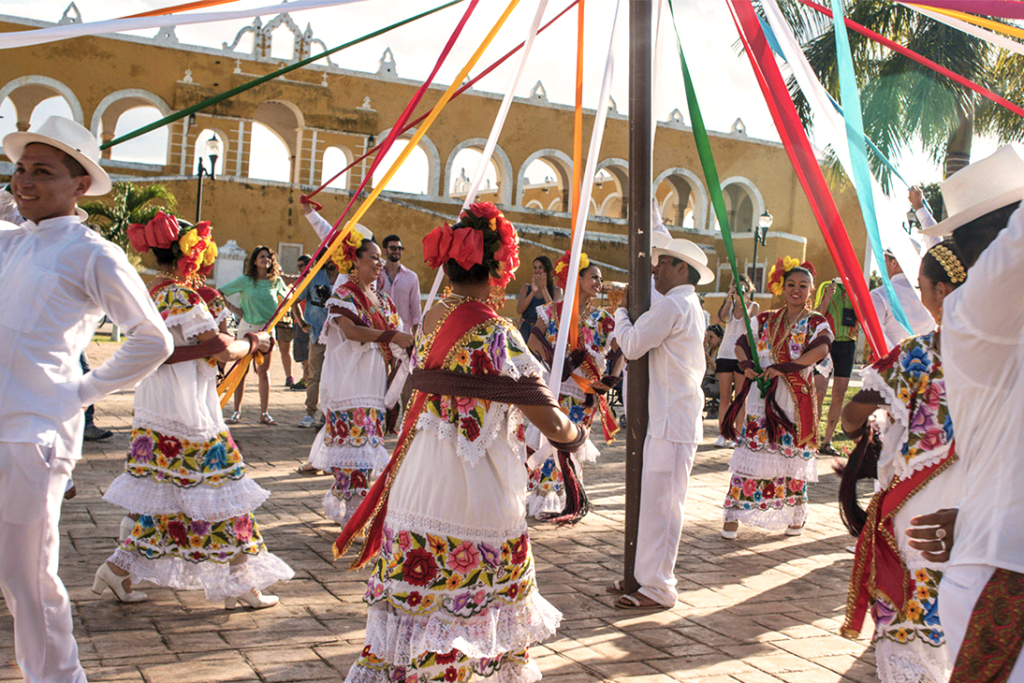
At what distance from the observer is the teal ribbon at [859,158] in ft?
10.7

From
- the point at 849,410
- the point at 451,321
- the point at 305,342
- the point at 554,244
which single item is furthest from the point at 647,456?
the point at 554,244

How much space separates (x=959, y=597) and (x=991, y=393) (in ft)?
1.53

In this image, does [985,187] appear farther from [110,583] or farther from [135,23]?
[110,583]

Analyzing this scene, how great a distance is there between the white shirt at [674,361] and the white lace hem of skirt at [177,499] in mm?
2253

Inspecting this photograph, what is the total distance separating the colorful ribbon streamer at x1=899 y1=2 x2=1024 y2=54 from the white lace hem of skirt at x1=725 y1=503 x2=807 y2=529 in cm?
371

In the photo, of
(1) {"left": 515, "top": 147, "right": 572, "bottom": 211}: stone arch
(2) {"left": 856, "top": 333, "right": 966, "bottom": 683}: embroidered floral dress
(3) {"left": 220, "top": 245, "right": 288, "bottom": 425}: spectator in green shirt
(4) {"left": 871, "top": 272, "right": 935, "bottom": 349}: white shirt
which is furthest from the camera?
(1) {"left": 515, "top": 147, "right": 572, "bottom": 211}: stone arch

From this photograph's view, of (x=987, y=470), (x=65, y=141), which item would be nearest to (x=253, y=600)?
(x=65, y=141)

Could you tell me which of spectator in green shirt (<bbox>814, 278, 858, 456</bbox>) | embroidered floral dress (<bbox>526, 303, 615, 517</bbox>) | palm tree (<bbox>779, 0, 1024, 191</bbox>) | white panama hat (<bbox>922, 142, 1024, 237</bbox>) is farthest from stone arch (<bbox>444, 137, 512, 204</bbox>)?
white panama hat (<bbox>922, 142, 1024, 237</bbox>)

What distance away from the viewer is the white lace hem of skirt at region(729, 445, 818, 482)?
6797mm

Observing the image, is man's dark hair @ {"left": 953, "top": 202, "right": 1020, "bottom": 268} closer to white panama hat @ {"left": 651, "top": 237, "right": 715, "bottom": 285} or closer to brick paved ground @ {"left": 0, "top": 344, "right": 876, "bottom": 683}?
brick paved ground @ {"left": 0, "top": 344, "right": 876, "bottom": 683}

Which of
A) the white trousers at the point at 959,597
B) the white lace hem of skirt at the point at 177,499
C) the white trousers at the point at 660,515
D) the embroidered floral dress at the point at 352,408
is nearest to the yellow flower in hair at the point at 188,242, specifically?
the white lace hem of skirt at the point at 177,499

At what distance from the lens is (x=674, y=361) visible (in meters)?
5.13

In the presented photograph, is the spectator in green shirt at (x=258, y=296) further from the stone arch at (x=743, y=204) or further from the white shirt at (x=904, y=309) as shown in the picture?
the stone arch at (x=743, y=204)

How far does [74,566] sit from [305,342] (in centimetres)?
703
